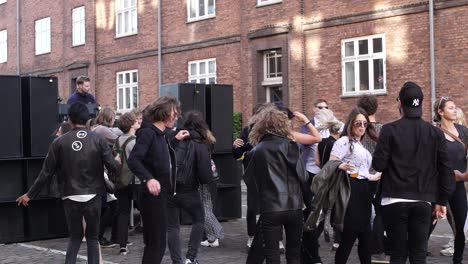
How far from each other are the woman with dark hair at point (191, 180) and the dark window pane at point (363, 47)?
12.5 m

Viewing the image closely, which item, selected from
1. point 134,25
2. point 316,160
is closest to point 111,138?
point 316,160

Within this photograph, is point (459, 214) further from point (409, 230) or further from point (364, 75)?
point (364, 75)

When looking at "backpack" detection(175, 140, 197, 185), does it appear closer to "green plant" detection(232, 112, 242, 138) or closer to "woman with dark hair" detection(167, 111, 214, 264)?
"woman with dark hair" detection(167, 111, 214, 264)

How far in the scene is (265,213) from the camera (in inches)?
249

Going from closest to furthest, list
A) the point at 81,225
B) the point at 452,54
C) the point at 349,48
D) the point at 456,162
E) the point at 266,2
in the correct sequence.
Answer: the point at 81,225 → the point at 456,162 → the point at 452,54 → the point at 349,48 → the point at 266,2

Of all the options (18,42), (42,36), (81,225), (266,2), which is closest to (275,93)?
(266,2)

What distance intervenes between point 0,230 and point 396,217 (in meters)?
6.73

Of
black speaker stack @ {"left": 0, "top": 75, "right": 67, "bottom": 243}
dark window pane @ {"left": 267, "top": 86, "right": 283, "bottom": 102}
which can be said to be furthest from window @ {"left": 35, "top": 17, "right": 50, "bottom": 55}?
black speaker stack @ {"left": 0, "top": 75, "right": 67, "bottom": 243}

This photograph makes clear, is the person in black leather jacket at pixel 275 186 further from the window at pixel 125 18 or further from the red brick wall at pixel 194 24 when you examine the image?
the window at pixel 125 18

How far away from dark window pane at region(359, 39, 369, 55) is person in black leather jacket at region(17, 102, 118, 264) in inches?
549

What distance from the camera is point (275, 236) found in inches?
248

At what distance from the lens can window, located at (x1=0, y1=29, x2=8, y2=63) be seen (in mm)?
37000

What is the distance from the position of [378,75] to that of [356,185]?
13167 mm

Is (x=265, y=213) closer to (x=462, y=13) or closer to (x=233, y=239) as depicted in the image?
(x=233, y=239)
